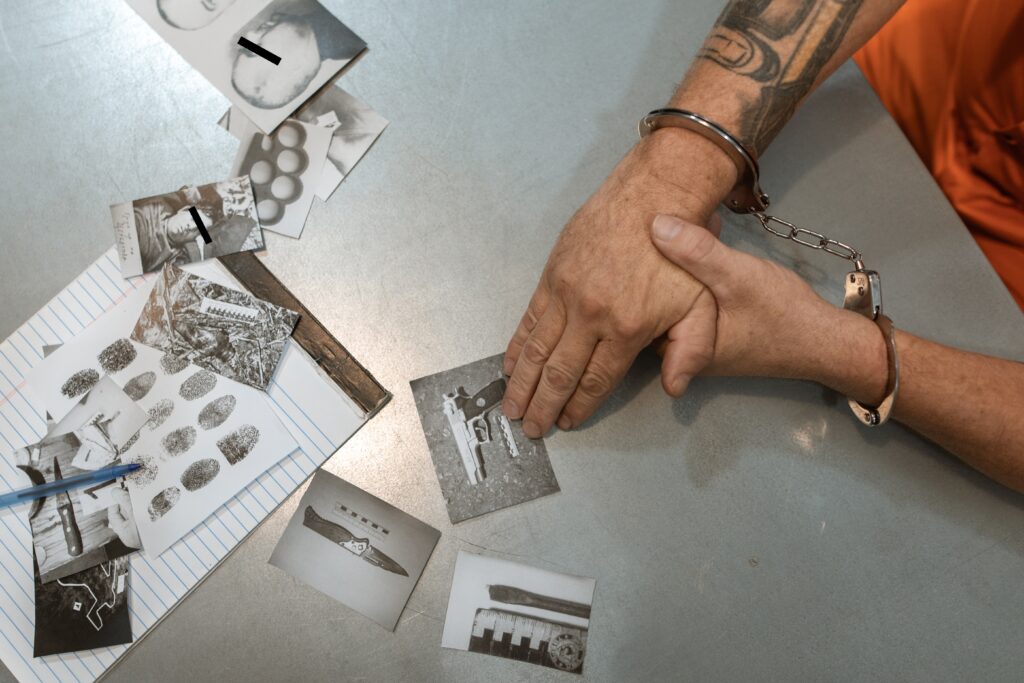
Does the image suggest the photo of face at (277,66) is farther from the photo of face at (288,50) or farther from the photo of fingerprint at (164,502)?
the photo of fingerprint at (164,502)

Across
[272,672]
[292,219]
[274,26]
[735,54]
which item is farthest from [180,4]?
[272,672]

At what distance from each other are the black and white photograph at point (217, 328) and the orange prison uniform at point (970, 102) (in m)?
0.87

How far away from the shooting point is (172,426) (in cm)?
73

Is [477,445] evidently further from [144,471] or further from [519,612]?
[144,471]

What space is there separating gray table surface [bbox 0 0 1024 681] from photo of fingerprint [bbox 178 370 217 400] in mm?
150

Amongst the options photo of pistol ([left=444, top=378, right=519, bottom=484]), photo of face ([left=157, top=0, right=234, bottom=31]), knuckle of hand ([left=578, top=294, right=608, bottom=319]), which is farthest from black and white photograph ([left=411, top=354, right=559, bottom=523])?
photo of face ([left=157, top=0, right=234, bottom=31])

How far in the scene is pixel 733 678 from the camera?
0.67m

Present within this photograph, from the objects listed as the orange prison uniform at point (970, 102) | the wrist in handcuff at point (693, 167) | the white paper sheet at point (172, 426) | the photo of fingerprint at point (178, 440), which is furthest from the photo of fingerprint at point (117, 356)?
the orange prison uniform at point (970, 102)

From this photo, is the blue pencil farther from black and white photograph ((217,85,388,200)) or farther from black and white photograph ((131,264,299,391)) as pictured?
black and white photograph ((217,85,388,200))

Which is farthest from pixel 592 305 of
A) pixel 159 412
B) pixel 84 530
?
pixel 84 530

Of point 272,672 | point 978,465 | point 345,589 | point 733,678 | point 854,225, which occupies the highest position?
point 854,225

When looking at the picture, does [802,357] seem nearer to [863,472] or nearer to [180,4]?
[863,472]

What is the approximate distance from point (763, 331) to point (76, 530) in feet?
2.65

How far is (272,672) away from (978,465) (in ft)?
2.65
